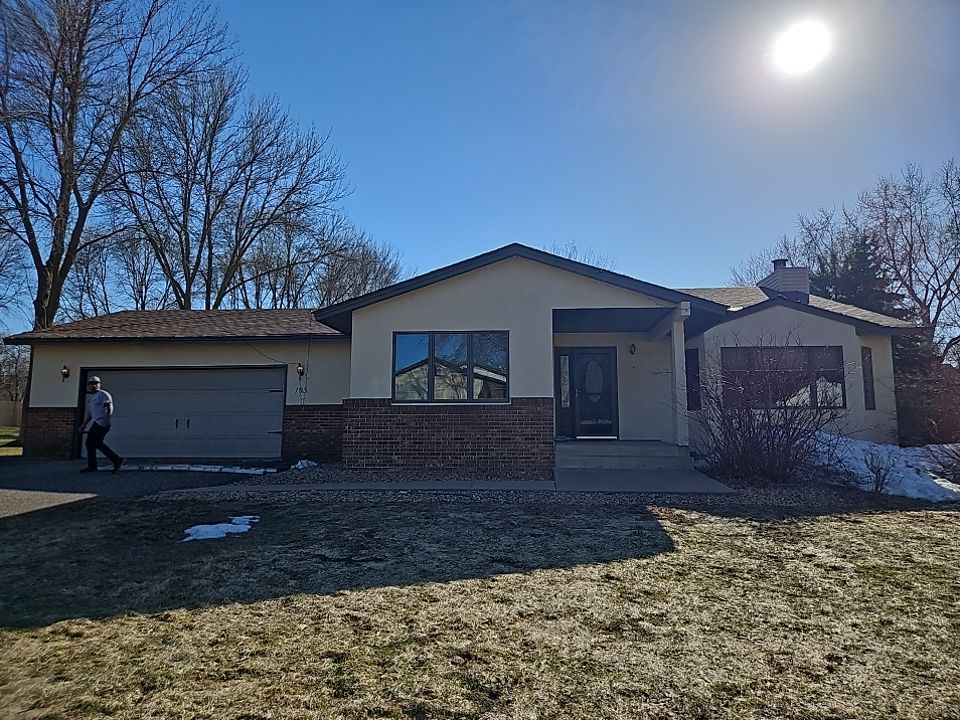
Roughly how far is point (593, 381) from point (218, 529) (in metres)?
9.04

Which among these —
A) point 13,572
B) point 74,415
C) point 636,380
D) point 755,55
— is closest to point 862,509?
point 636,380

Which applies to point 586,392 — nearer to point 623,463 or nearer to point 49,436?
point 623,463

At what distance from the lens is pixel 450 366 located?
1049 cm

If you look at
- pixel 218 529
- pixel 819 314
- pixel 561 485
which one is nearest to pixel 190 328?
pixel 218 529

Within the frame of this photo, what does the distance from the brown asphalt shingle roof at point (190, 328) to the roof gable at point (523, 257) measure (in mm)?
3169

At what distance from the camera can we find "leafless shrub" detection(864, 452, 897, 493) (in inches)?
338

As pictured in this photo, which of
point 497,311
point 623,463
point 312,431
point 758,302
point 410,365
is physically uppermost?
point 758,302

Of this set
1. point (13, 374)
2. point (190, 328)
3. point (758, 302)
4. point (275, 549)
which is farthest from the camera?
point (13, 374)

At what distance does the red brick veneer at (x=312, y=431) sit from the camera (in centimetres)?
1306

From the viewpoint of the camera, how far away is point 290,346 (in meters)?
13.5

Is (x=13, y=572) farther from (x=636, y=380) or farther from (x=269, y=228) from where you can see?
(x=269, y=228)

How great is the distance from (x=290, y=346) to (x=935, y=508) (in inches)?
474

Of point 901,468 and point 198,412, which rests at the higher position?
point 198,412

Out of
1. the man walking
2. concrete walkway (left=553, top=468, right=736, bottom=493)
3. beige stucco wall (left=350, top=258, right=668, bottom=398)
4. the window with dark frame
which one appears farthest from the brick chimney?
the man walking
